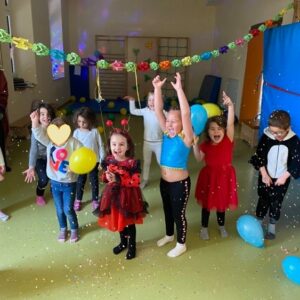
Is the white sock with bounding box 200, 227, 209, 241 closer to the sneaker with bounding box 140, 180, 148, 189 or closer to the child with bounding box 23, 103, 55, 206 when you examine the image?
the sneaker with bounding box 140, 180, 148, 189

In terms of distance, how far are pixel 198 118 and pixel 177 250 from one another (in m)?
0.85

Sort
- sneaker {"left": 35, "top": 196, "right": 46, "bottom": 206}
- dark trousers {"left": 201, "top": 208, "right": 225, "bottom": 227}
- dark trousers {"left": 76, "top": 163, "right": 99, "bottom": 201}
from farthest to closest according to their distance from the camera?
sneaker {"left": 35, "top": 196, "right": 46, "bottom": 206} < dark trousers {"left": 76, "top": 163, "right": 99, "bottom": 201} < dark trousers {"left": 201, "top": 208, "right": 225, "bottom": 227}

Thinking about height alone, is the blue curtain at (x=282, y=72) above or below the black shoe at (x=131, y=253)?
above

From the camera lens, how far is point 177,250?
215cm

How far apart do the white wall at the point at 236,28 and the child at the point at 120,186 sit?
12.2 ft

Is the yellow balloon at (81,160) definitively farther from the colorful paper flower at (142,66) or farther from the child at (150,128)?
the child at (150,128)

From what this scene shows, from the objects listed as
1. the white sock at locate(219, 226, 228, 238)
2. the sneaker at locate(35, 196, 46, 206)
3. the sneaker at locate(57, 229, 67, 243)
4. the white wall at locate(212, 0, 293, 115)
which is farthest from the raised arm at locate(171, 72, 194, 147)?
the white wall at locate(212, 0, 293, 115)

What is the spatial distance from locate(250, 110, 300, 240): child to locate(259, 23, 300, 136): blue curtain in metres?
1.12

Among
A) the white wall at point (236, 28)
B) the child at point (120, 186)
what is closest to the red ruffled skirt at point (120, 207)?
the child at point (120, 186)

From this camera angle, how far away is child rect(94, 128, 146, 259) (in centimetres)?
191

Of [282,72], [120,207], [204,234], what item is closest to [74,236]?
[120,207]

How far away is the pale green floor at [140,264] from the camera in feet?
6.04

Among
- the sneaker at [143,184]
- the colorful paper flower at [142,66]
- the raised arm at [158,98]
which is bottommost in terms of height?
the sneaker at [143,184]

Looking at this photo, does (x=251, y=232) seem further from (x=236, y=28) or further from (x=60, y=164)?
(x=236, y=28)
